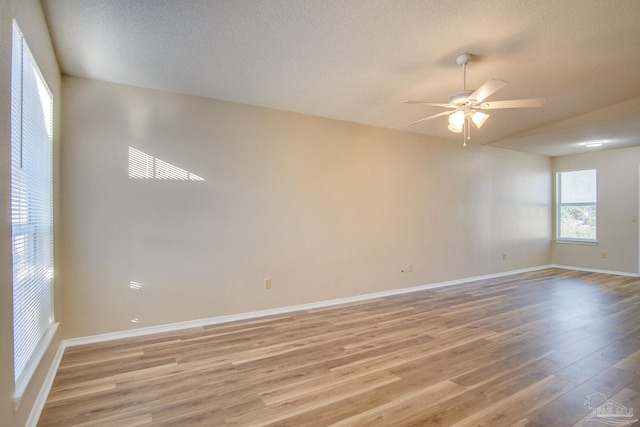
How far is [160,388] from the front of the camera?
222cm

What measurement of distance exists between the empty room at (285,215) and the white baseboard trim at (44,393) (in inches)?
1.1

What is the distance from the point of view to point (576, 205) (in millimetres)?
6711

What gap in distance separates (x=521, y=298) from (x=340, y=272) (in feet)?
8.39

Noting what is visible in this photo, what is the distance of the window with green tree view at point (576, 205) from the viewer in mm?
6461

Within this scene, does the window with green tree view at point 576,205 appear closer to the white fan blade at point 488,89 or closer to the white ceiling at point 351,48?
the white ceiling at point 351,48

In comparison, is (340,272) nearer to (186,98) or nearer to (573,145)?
(186,98)

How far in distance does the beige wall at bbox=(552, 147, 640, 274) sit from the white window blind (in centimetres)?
838

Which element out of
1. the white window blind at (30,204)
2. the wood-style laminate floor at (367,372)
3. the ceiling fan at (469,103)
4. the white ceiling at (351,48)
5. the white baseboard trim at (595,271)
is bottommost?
the wood-style laminate floor at (367,372)

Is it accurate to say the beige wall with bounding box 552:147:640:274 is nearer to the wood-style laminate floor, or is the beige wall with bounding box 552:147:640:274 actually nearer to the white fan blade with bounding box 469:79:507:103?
the wood-style laminate floor

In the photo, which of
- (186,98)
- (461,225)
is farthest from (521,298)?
(186,98)

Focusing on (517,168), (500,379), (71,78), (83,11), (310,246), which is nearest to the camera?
(83,11)

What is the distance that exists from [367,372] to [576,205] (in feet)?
22.0

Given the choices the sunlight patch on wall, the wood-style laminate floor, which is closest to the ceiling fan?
the wood-style laminate floor

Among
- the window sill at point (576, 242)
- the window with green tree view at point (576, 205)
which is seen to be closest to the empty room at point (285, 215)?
the window sill at point (576, 242)
